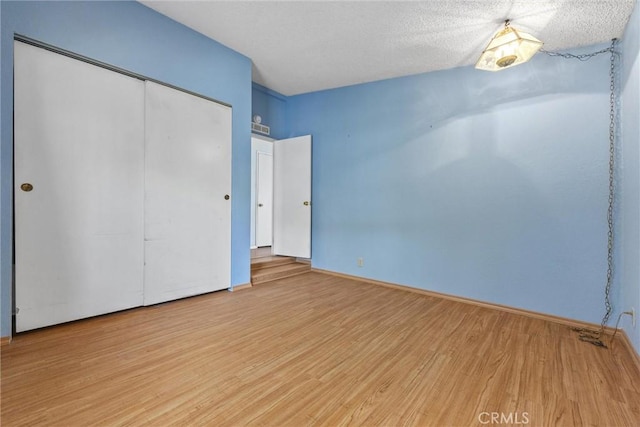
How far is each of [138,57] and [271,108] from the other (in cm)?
227

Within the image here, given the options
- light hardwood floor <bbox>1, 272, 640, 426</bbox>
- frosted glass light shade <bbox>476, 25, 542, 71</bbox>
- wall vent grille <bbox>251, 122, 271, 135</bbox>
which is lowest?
light hardwood floor <bbox>1, 272, 640, 426</bbox>

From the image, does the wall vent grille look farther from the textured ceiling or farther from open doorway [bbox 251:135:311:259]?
the textured ceiling

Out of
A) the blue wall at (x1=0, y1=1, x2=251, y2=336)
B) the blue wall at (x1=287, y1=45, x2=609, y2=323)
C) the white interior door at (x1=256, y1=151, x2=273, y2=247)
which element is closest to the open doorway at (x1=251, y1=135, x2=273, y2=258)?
the white interior door at (x1=256, y1=151, x2=273, y2=247)

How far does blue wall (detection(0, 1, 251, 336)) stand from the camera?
6.28 ft

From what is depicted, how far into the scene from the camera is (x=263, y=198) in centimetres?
609

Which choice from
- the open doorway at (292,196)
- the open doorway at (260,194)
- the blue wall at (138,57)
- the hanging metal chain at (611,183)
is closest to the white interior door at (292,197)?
the open doorway at (292,196)

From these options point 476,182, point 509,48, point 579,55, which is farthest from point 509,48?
point 476,182

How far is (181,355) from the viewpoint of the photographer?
189 centimetres

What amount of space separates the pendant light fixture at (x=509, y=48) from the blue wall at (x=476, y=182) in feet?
2.14

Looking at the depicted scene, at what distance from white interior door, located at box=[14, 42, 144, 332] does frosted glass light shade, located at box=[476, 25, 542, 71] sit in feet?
10.6

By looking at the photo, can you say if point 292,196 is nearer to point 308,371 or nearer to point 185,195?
point 185,195

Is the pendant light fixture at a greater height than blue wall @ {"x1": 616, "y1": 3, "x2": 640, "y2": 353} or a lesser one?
greater

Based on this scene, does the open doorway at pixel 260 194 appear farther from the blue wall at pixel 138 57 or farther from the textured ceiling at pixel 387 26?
the textured ceiling at pixel 387 26

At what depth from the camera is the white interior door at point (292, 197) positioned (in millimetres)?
4480
